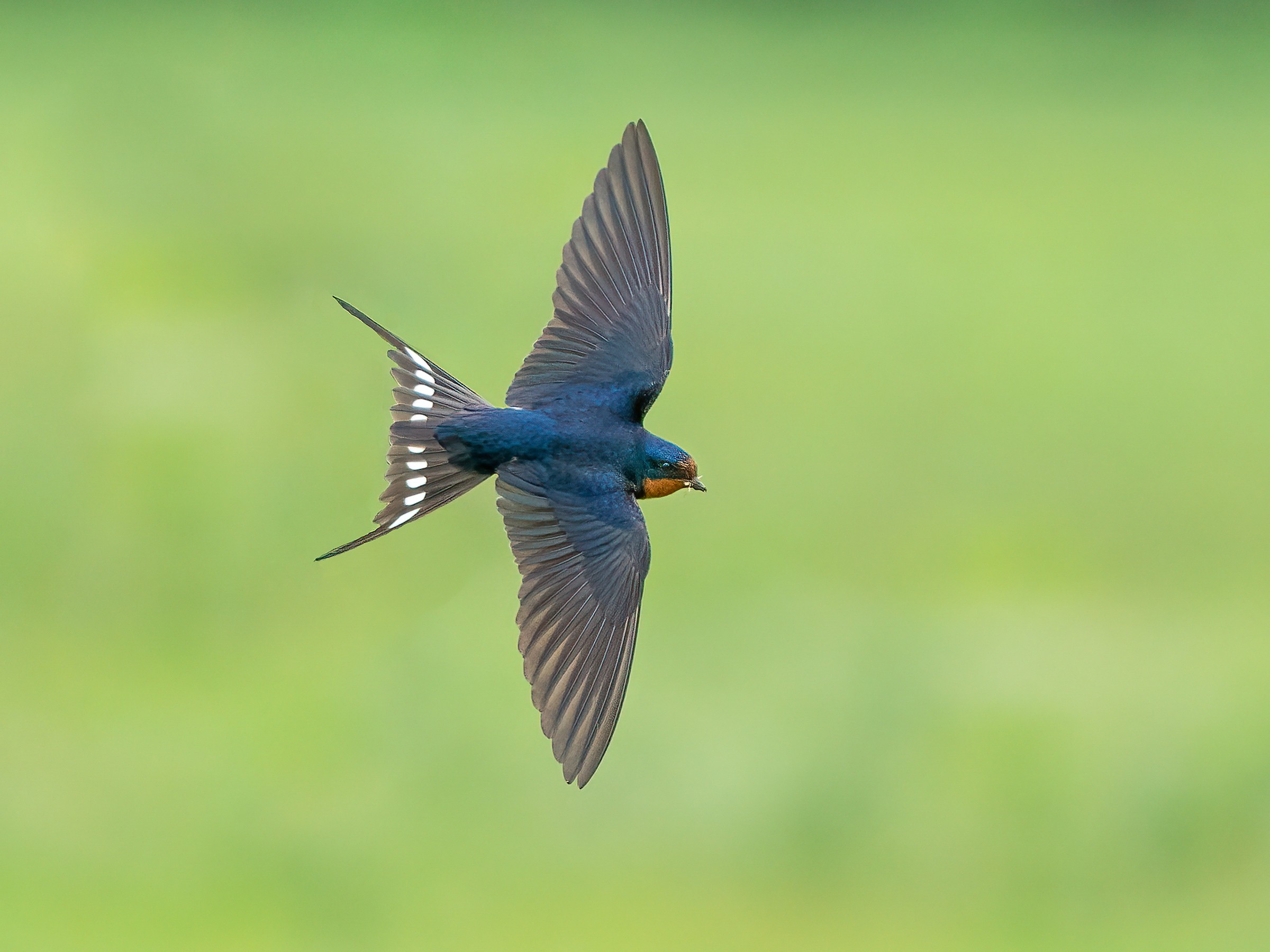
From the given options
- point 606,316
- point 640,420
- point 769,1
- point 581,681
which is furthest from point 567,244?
point 769,1

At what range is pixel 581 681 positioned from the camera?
5.49ft

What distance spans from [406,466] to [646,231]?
1.70ft

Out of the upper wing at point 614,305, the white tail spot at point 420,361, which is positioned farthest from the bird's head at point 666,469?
the white tail spot at point 420,361

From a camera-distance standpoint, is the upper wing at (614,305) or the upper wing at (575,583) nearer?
the upper wing at (575,583)

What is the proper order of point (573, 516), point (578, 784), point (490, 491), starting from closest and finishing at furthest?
point (578, 784) < point (573, 516) < point (490, 491)

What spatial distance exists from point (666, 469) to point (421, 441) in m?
0.28

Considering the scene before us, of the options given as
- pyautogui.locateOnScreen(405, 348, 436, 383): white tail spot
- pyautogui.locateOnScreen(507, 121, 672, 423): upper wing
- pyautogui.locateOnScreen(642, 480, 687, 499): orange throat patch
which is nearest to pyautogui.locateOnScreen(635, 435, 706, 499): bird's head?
pyautogui.locateOnScreen(642, 480, 687, 499): orange throat patch

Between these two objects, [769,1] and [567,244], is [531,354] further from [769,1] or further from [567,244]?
[769,1]

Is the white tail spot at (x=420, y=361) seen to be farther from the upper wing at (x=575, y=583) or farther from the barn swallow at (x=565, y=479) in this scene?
the upper wing at (x=575, y=583)

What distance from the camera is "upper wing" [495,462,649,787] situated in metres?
1.67

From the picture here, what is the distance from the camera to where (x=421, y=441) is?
5.81 ft

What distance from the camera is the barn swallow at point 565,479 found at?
66.0 inches

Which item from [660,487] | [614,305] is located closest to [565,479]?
[660,487]

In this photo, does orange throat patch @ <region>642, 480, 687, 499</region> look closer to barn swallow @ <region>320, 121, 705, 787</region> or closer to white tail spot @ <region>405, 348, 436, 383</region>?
barn swallow @ <region>320, 121, 705, 787</region>
